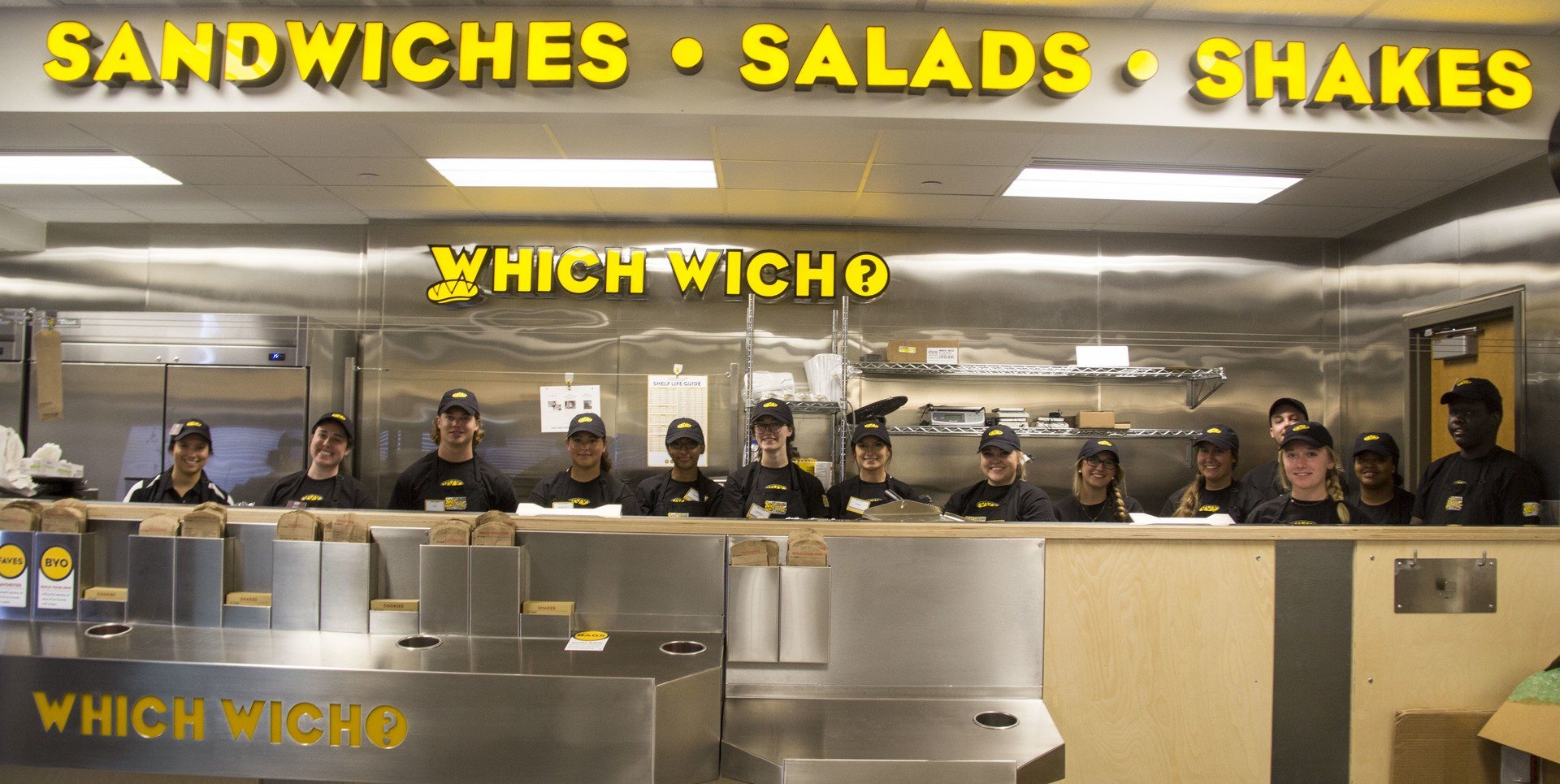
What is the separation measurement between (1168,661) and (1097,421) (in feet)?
10.8

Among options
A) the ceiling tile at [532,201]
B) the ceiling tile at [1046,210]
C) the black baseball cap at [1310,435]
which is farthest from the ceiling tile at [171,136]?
the black baseball cap at [1310,435]

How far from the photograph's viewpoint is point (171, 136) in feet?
12.3

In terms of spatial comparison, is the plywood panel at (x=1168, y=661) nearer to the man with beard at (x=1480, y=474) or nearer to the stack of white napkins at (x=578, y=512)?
the stack of white napkins at (x=578, y=512)

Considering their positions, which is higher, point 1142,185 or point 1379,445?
point 1142,185

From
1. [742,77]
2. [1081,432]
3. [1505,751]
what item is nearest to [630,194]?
[742,77]

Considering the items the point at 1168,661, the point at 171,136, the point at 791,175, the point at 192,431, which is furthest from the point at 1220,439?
the point at 171,136

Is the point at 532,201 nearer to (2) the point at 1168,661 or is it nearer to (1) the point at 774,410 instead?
(1) the point at 774,410

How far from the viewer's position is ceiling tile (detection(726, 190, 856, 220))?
15.2ft

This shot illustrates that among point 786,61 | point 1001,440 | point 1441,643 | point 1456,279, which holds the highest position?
point 786,61

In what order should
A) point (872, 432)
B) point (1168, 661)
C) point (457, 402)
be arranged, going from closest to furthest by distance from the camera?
point (1168, 661) < point (457, 402) < point (872, 432)

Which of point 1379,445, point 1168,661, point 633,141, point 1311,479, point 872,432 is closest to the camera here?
point 1168,661

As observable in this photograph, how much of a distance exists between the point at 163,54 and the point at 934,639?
3.54m

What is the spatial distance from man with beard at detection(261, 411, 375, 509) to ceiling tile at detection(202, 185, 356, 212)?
1.48m

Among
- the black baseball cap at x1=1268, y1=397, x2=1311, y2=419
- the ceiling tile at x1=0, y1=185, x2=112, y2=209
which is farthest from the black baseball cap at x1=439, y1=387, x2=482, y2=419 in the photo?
the black baseball cap at x1=1268, y1=397, x2=1311, y2=419
